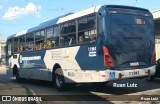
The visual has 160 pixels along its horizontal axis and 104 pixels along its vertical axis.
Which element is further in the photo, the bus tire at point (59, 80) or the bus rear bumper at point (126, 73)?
the bus tire at point (59, 80)

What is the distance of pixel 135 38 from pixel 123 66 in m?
1.23

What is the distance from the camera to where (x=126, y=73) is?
1302 cm

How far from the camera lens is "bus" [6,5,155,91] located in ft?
42.4

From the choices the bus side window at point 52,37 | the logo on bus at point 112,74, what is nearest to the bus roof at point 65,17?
the bus side window at point 52,37

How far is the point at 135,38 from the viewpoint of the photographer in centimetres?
1354

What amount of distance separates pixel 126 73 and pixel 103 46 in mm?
1281

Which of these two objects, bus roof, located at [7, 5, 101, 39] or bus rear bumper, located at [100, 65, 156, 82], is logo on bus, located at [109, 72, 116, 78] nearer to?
bus rear bumper, located at [100, 65, 156, 82]

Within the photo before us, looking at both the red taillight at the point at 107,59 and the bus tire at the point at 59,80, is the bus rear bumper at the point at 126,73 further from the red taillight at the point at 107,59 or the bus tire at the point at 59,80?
the bus tire at the point at 59,80

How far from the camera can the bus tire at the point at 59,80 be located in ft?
51.4

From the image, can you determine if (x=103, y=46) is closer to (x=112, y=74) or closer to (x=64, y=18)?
(x=112, y=74)

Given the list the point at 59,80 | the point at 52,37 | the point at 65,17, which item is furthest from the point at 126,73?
the point at 52,37

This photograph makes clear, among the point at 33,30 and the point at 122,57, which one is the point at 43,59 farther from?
the point at 122,57

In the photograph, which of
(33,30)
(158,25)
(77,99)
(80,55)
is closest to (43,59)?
(33,30)

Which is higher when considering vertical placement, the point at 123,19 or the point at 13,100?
the point at 123,19
